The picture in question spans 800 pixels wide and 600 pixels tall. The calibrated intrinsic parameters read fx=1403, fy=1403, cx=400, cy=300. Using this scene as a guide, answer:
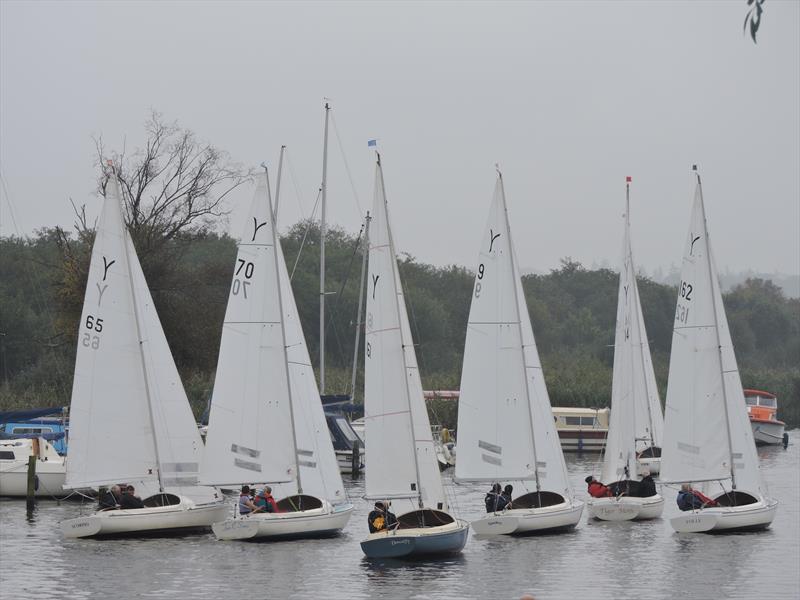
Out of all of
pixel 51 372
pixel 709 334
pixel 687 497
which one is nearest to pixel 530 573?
pixel 687 497

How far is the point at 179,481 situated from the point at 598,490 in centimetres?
1242

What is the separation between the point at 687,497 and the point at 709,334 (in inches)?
183

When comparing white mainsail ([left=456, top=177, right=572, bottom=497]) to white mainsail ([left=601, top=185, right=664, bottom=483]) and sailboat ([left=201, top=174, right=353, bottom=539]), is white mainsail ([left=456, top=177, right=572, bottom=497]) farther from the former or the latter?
white mainsail ([left=601, top=185, right=664, bottom=483])

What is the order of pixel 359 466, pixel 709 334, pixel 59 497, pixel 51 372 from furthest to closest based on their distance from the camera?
pixel 51 372, pixel 359 466, pixel 59 497, pixel 709 334

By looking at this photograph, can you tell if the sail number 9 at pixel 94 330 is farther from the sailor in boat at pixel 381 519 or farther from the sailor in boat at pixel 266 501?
the sailor in boat at pixel 381 519

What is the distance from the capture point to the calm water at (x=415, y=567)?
1154 inches

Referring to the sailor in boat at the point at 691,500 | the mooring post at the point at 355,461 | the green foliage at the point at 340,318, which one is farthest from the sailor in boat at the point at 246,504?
the green foliage at the point at 340,318

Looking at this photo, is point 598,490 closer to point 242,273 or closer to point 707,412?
point 707,412

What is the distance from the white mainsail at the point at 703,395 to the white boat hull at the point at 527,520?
3465mm

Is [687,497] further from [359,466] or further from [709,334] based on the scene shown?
[359,466]

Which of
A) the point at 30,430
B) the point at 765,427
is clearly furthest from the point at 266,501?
the point at 765,427

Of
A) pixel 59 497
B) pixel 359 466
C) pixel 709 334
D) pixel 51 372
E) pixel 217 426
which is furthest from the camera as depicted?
pixel 51 372

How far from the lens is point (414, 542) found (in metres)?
31.8

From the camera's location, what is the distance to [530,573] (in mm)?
31672
